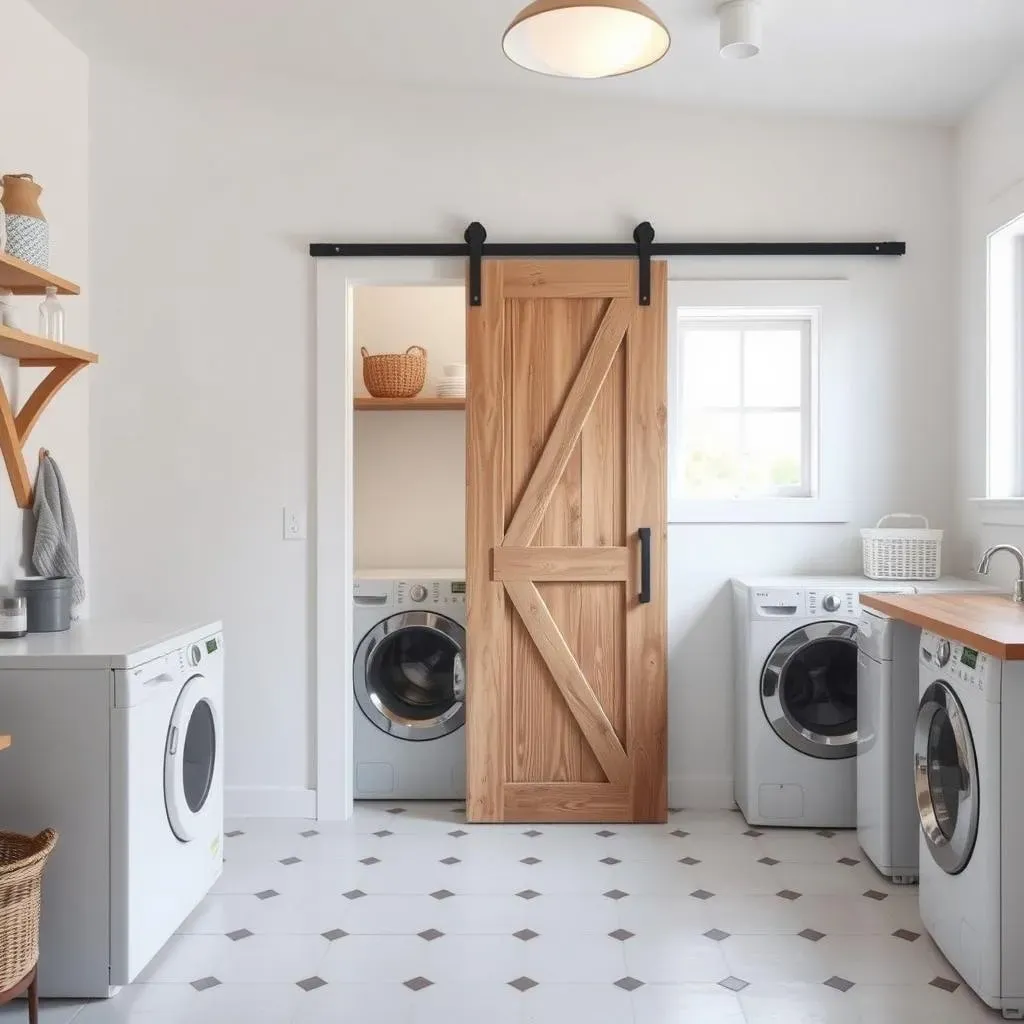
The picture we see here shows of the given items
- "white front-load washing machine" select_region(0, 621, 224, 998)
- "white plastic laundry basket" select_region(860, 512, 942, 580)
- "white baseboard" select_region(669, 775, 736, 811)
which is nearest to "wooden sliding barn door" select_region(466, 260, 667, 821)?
"white baseboard" select_region(669, 775, 736, 811)

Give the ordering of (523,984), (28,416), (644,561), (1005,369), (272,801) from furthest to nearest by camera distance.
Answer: (272,801) < (644,561) < (1005,369) < (28,416) < (523,984)

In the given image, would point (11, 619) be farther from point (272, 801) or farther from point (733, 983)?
point (733, 983)

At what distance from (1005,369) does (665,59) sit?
5.23 ft

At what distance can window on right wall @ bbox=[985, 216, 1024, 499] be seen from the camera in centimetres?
357

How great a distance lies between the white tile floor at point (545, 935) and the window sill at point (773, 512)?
44.7 inches

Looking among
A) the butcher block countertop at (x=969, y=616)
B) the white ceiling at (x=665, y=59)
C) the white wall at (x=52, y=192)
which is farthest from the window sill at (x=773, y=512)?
the white wall at (x=52, y=192)

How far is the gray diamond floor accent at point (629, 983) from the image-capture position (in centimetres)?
250

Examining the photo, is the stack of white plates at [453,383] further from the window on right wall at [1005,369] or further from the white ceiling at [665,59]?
the window on right wall at [1005,369]

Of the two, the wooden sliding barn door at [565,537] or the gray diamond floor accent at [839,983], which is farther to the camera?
the wooden sliding barn door at [565,537]

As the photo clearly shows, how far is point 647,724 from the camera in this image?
12.5 feet

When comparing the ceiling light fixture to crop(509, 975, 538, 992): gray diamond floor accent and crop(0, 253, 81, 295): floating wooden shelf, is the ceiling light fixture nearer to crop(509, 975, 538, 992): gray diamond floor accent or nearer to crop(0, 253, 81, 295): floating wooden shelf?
crop(0, 253, 81, 295): floating wooden shelf

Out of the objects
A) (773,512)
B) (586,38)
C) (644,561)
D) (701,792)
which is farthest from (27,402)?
(701,792)

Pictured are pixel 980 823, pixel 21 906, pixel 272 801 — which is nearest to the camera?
pixel 21 906

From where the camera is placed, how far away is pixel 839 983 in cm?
253
